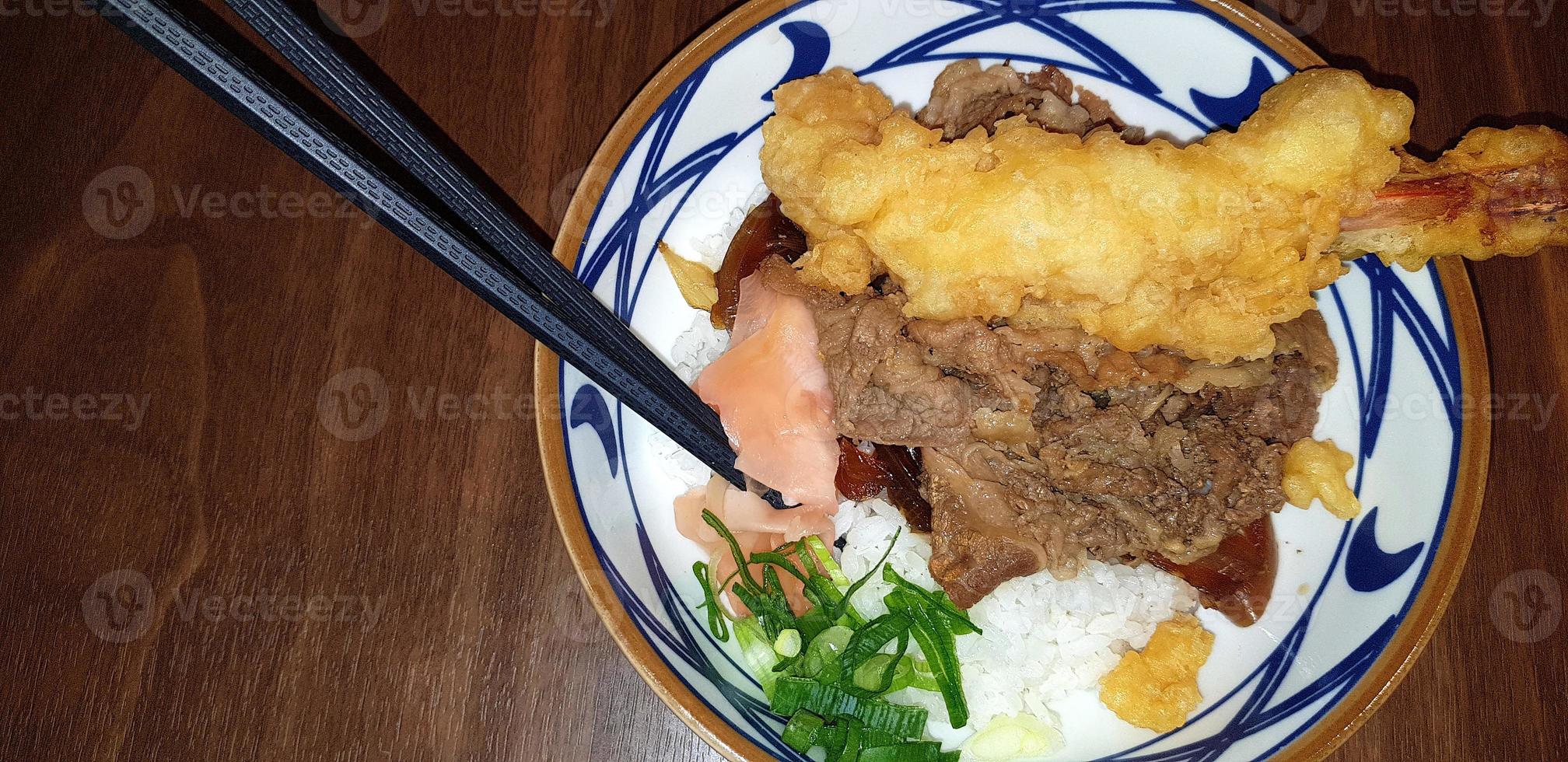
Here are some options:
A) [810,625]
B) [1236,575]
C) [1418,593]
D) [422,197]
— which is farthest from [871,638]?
[422,197]

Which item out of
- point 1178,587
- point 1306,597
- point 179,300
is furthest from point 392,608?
point 1306,597

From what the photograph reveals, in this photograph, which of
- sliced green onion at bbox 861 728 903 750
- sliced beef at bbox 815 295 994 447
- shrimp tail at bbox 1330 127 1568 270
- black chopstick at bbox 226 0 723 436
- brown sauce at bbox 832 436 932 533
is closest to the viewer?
black chopstick at bbox 226 0 723 436

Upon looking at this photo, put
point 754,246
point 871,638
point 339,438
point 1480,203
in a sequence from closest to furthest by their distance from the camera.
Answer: point 1480,203, point 871,638, point 754,246, point 339,438

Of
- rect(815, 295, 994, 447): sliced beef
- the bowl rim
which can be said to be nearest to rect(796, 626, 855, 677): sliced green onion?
the bowl rim

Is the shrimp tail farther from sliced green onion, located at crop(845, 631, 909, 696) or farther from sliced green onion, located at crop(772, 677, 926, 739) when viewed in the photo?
sliced green onion, located at crop(772, 677, 926, 739)

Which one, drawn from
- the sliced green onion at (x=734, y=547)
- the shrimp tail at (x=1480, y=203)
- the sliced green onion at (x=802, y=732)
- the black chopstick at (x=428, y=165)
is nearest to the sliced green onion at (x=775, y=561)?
the sliced green onion at (x=734, y=547)

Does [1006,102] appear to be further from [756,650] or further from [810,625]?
[756,650]
